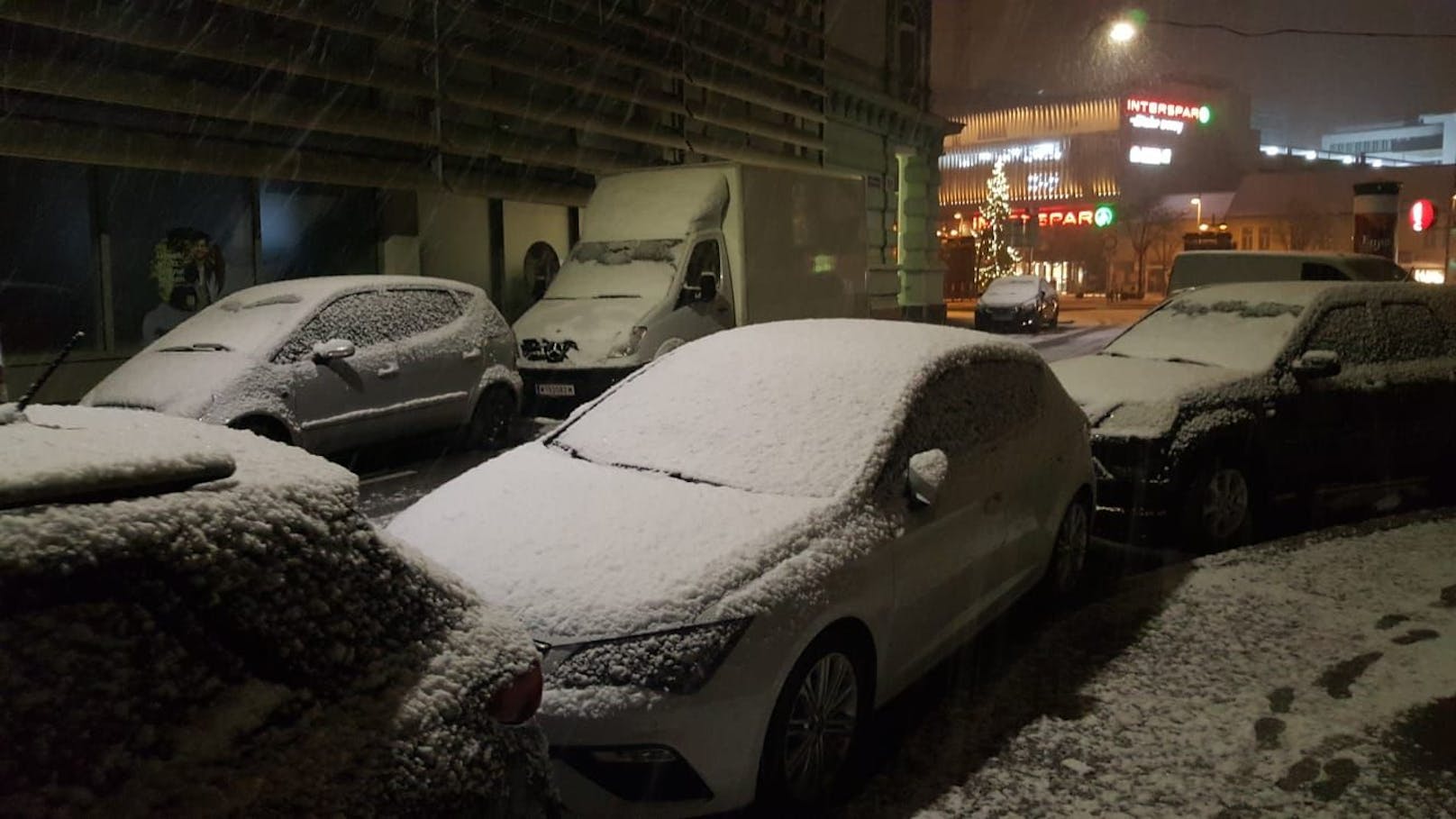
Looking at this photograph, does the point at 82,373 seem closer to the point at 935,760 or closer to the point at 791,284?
the point at 791,284

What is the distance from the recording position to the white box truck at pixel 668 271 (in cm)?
1279

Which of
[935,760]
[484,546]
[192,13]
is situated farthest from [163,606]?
[192,13]

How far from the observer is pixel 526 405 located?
43.1ft

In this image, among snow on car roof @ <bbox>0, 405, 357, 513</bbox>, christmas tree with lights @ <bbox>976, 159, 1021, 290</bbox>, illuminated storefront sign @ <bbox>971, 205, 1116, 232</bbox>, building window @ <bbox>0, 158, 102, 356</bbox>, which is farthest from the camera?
illuminated storefront sign @ <bbox>971, 205, 1116, 232</bbox>

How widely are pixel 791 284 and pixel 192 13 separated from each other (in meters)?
7.65

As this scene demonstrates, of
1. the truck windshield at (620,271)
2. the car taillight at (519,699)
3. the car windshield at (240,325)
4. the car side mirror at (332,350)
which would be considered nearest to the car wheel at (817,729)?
the car taillight at (519,699)

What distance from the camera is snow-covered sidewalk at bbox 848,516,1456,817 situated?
4.04 metres

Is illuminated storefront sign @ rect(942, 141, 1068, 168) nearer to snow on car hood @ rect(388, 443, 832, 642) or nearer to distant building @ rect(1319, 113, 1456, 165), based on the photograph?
distant building @ rect(1319, 113, 1456, 165)

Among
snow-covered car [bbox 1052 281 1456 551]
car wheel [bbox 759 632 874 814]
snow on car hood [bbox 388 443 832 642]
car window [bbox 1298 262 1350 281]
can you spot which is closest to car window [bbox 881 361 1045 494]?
snow on car hood [bbox 388 443 832 642]

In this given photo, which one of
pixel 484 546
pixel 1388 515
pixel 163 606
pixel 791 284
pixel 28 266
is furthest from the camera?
pixel 791 284

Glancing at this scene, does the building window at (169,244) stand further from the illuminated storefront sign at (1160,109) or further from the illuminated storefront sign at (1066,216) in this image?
the illuminated storefront sign at (1160,109)

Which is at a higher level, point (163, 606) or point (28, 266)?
point (28, 266)

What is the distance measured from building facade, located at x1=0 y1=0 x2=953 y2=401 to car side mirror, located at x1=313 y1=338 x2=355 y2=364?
13.5 ft

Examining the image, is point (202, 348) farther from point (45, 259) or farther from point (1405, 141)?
point (1405, 141)
